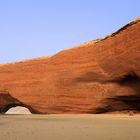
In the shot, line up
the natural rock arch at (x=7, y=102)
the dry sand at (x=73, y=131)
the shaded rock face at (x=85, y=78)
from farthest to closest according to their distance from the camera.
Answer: the natural rock arch at (x=7, y=102) → the shaded rock face at (x=85, y=78) → the dry sand at (x=73, y=131)

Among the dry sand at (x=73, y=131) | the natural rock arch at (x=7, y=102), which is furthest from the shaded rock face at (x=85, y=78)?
the dry sand at (x=73, y=131)

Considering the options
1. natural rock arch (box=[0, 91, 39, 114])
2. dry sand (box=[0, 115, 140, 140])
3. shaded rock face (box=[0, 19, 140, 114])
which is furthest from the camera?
natural rock arch (box=[0, 91, 39, 114])

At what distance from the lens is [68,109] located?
2497cm

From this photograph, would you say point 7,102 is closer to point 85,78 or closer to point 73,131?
point 85,78

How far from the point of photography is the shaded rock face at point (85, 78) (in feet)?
70.9

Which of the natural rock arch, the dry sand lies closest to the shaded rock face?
the natural rock arch

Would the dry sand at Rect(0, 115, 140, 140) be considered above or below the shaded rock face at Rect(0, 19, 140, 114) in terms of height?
below

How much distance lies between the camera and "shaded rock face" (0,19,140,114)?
70.9ft

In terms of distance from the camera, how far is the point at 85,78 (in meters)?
24.1

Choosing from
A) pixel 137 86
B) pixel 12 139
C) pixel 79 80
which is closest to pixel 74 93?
pixel 79 80

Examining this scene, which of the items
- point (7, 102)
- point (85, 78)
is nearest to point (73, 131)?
point (85, 78)

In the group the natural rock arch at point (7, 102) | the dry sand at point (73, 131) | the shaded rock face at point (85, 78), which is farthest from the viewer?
the natural rock arch at point (7, 102)

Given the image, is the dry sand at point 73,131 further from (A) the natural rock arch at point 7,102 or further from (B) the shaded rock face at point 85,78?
(A) the natural rock arch at point 7,102

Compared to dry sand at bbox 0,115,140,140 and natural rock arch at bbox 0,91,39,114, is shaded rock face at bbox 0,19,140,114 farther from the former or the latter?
dry sand at bbox 0,115,140,140
